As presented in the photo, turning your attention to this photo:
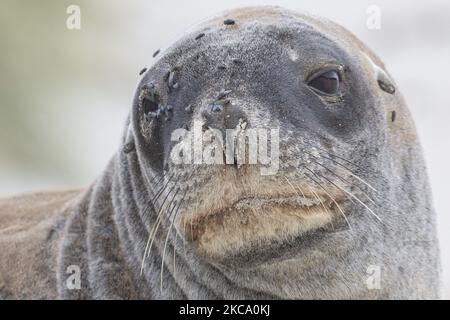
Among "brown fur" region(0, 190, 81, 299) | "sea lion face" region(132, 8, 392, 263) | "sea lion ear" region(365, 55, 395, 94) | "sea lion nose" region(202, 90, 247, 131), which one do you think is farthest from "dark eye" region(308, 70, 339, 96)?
"brown fur" region(0, 190, 81, 299)

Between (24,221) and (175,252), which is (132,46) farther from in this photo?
(175,252)

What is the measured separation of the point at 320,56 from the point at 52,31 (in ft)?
47.6

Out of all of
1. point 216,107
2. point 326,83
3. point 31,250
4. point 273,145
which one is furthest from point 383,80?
point 31,250

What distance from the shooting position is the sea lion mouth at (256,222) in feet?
15.0

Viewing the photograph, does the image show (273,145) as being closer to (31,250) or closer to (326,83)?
(326,83)

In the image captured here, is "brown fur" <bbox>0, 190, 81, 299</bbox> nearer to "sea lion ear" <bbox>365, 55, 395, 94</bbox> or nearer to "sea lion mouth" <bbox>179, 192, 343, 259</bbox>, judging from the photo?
"sea lion mouth" <bbox>179, 192, 343, 259</bbox>

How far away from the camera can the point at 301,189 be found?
467 cm

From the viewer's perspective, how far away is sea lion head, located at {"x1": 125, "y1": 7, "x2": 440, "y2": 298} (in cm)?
457

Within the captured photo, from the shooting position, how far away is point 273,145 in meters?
4.56

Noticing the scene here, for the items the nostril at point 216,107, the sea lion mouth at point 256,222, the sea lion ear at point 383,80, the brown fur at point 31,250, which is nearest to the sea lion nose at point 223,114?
the nostril at point 216,107

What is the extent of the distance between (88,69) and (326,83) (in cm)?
1497

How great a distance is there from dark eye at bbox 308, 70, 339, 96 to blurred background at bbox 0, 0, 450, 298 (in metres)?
7.81

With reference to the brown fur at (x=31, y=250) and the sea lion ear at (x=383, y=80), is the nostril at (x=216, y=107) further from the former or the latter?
the brown fur at (x=31, y=250)

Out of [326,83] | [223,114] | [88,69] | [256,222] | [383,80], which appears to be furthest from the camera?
[88,69]
